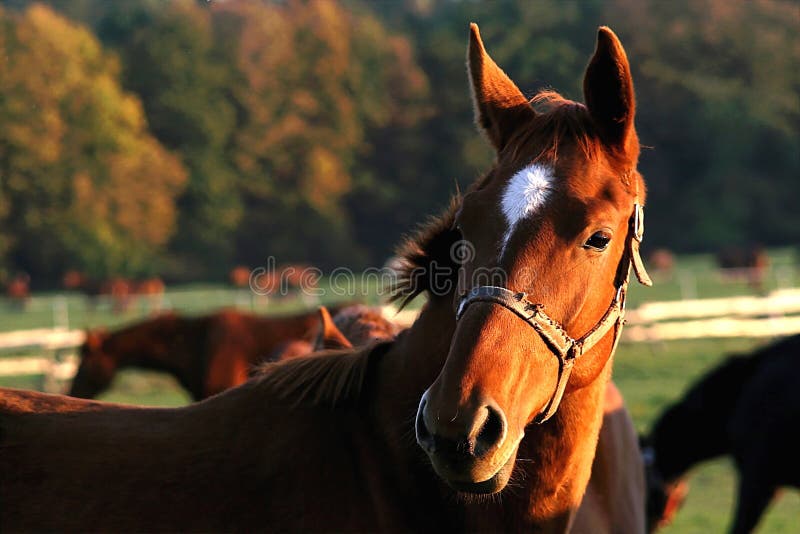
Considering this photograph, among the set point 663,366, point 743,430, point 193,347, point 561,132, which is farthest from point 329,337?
point 663,366

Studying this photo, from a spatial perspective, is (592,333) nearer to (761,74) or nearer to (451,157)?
(761,74)

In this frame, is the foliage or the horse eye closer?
the horse eye

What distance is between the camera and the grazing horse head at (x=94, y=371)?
406 inches

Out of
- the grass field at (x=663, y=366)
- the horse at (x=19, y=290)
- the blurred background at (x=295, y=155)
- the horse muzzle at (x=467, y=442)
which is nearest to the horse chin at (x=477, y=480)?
the horse muzzle at (x=467, y=442)

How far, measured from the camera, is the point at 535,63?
31.9ft

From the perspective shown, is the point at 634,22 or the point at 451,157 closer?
the point at 634,22

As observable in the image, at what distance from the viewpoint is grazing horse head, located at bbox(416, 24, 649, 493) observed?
219cm

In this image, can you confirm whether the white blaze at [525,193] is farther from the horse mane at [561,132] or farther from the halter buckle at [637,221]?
the halter buckle at [637,221]

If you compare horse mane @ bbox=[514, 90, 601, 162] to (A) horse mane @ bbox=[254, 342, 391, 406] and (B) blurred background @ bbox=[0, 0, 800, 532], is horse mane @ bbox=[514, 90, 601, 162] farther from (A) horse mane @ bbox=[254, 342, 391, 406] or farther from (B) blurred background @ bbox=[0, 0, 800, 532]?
(B) blurred background @ bbox=[0, 0, 800, 532]

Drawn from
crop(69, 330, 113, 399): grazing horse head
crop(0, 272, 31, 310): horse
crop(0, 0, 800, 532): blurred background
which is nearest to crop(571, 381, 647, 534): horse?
crop(69, 330, 113, 399): grazing horse head

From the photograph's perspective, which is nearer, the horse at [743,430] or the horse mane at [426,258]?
the horse mane at [426,258]

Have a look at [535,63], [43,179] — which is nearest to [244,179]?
[43,179]

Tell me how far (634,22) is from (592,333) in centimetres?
2035

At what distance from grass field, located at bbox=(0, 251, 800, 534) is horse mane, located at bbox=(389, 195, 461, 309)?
5683 millimetres
